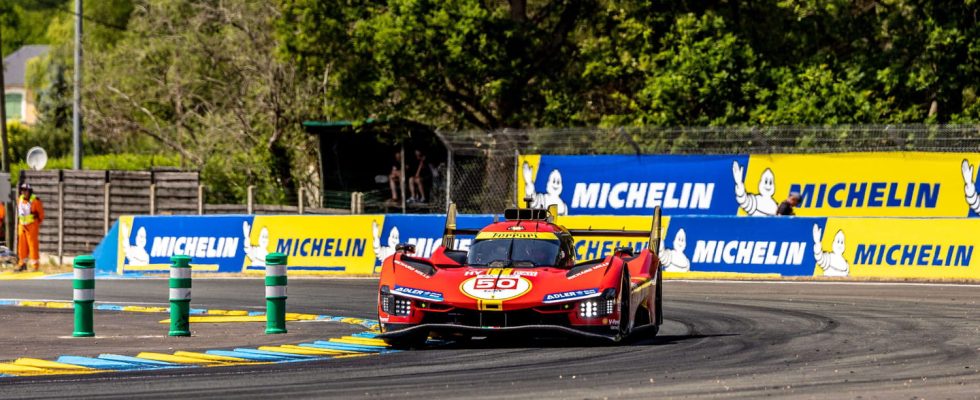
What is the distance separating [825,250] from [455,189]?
7.74m

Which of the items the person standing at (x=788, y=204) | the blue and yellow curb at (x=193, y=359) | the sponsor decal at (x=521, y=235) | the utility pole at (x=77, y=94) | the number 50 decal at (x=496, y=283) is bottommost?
the blue and yellow curb at (x=193, y=359)

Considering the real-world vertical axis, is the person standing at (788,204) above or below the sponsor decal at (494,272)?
above

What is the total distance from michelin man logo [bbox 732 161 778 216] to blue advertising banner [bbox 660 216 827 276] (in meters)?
3.03

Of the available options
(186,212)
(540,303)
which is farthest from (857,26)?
(540,303)

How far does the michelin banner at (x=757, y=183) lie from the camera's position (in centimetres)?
2650

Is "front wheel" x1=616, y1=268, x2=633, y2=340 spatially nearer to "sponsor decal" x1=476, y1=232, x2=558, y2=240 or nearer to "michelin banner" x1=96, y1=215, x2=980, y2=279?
"sponsor decal" x1=476, y1=232, x2=558, y2=240

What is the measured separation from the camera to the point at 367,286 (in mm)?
23766

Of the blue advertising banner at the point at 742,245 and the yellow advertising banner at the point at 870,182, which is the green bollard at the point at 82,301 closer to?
the blue advertising banner at the point at 742,245

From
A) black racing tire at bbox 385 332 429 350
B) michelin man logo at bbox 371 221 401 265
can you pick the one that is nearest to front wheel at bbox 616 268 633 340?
black racing tire at bbox 385 332 429 350

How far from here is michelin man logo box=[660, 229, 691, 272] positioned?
25.2 m

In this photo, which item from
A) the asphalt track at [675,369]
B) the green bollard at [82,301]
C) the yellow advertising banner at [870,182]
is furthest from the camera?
the yellow advertising banner at [870,182]

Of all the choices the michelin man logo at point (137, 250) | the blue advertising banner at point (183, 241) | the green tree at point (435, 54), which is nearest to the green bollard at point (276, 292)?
the blue advertising banner at point (183, 241)

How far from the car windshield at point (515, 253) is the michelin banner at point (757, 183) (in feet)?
44.3

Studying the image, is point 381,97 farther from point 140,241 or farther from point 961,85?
point 961,85
